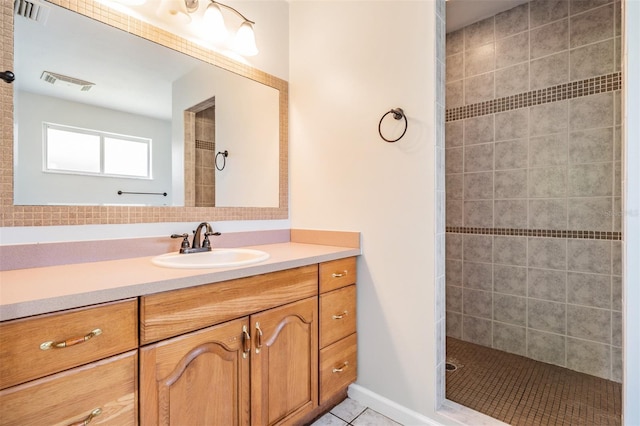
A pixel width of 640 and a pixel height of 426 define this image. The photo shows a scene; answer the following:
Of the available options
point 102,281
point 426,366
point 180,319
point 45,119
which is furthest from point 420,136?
point 45,119

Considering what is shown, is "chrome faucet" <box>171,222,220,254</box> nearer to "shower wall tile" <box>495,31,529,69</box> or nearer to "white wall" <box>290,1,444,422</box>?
"white wall" <box>290,1,444,422</box>

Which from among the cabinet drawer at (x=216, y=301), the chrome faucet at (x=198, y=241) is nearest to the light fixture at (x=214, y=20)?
the chrome faucet at (x=198, y=241)

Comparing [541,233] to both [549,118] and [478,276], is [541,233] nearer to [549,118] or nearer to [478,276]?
[478,276]

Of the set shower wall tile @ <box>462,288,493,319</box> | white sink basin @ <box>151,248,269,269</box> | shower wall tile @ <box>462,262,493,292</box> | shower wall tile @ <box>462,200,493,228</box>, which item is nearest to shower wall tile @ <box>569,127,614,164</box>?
shower wall tile @ <box>462,200,493,228</box>

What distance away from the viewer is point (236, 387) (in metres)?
1.17

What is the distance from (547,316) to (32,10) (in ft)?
10.1

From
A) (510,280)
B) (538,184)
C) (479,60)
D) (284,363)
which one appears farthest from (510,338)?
(479,60)

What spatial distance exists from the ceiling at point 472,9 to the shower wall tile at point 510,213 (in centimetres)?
133

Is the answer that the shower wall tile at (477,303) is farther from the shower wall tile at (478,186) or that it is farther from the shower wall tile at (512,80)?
the shower wall tile at (512,80)

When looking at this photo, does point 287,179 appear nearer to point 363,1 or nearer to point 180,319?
point 363,1

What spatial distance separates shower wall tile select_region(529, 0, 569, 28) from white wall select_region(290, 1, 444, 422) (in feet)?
3.76

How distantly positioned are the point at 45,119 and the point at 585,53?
281 centimetres

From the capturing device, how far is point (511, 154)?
7.24ft

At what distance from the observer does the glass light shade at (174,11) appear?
4.82 feet
